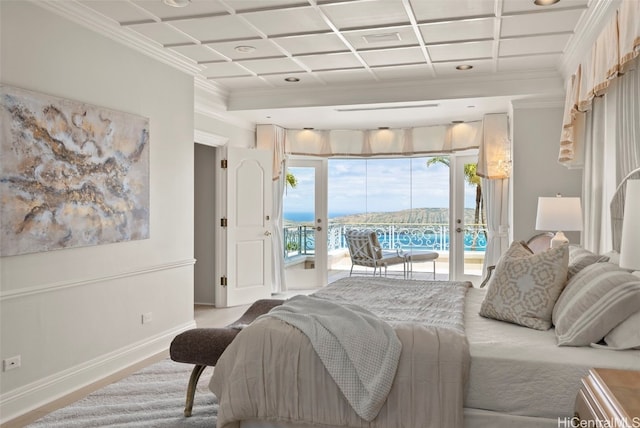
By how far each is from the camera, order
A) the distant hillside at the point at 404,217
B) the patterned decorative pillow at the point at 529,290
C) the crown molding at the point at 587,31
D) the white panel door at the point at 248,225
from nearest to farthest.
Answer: the patterned decorative pillow at the point at 529,290, the crown molding at the point at 587,31, the white panel door at the point at 248,225, the distant hillside at the point at 404,217

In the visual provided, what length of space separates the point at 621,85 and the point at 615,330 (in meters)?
1.69

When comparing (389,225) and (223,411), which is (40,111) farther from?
(389,225)

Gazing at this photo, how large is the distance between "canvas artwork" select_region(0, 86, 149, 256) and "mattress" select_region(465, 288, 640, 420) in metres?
2.58

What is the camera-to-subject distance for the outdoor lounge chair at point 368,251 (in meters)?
6.99

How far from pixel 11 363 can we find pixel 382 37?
3.35 metres

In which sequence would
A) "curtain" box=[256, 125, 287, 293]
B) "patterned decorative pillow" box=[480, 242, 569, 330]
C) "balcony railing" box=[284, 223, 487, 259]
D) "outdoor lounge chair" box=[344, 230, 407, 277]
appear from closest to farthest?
"patterned decorative pillow" box=[480, 242, 569, 330] → "curtain" box=[256, 125, 287, 293] → "outdoor lounge chair" box=[344, 230, 407, 277] → "balcony railing" box=[284, 223, 487, 259]

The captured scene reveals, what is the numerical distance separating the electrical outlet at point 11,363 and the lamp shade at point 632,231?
10.2 feet

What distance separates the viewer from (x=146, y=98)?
13.7 feet

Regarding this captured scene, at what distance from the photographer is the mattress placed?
199cm

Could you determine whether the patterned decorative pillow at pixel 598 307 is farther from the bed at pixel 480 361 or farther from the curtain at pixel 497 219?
the curtain at pixel 497 219

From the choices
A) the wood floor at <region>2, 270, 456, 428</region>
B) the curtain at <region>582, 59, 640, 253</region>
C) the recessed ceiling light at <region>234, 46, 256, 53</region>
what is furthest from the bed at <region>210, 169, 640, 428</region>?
the recessed ceiling light at <region>234, 46, 256, 53</region>

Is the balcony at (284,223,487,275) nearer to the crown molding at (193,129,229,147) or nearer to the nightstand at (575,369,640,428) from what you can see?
the crown molding at (193,129,229,147)

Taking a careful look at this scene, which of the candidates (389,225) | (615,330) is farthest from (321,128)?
(615,330)

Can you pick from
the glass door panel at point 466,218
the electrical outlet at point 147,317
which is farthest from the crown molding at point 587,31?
the electrical outlet at point 147,317
